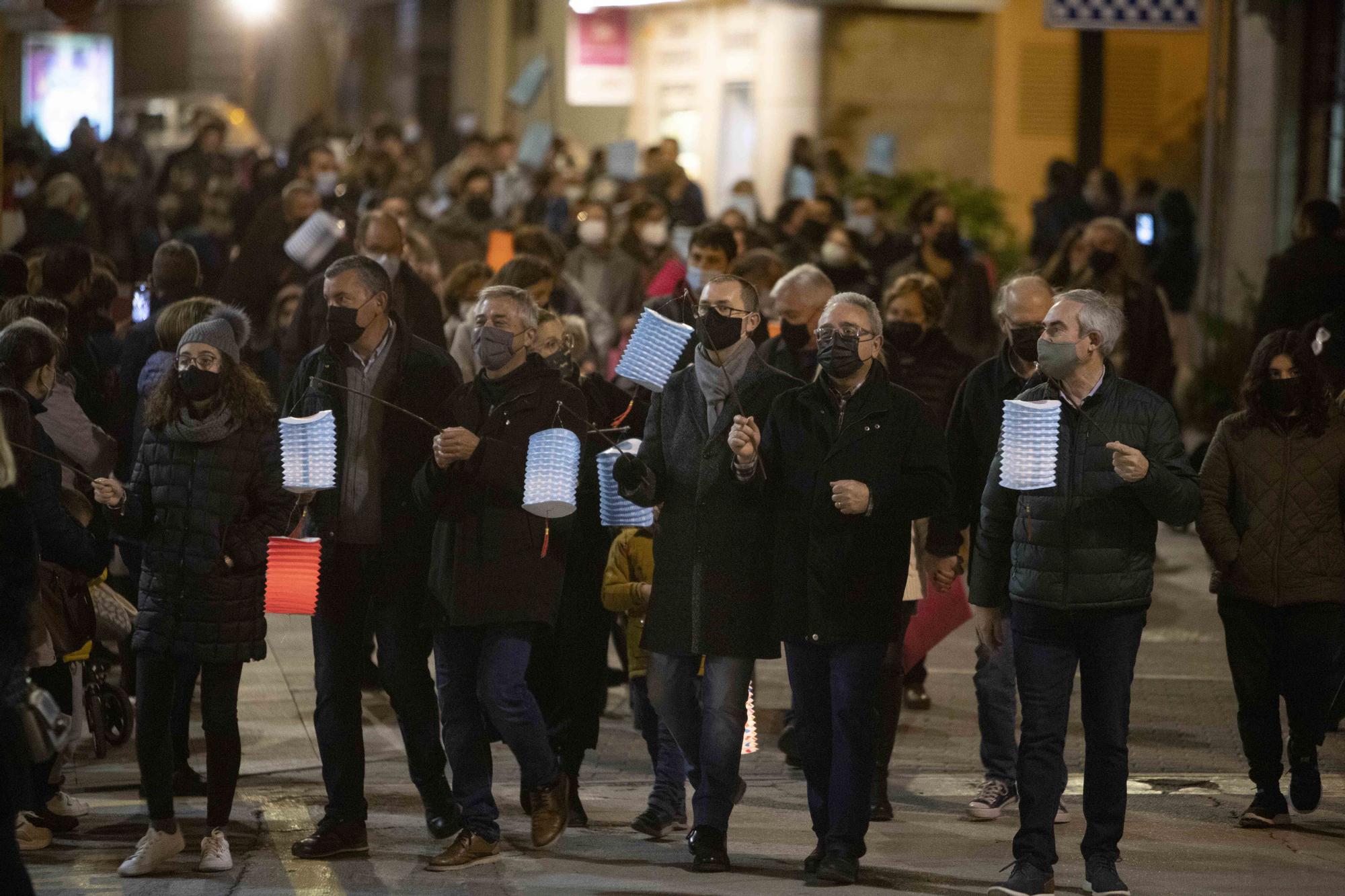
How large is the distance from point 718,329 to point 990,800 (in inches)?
88.2

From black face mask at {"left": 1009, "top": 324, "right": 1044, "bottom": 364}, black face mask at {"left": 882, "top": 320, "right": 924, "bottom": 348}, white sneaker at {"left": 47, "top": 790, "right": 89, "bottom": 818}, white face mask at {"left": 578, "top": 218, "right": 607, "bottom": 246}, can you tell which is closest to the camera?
white sneaker at {"left": 47, "top": 790, "right": 89, "bottom": 818}

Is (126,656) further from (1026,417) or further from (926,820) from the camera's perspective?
(1026,417)

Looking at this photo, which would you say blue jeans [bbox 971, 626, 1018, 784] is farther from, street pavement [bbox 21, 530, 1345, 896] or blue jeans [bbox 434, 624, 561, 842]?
blue jeans [bbox 434, 624, 561, 842]

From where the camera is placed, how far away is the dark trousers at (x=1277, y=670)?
26.8 feet

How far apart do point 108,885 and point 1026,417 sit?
134 inches

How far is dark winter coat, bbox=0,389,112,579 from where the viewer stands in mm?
7090

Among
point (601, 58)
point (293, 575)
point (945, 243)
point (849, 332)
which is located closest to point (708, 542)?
point (849, 332)

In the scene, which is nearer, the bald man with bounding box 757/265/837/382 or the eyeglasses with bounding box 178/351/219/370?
the eyeglasses with bounding box 178/351/219/370

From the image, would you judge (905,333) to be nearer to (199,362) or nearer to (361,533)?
(361,533)

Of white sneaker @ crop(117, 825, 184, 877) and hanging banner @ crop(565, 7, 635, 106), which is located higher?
hanging banner @ crop(565, 7, 635, 106)

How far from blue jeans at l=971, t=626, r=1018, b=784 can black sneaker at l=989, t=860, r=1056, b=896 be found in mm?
1313

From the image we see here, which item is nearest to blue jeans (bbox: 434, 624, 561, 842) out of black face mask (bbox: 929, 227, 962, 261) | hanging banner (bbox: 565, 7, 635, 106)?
black face mask (bbox: 929, 227, 962, 261)

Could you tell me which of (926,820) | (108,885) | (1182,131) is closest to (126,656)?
(108,885)

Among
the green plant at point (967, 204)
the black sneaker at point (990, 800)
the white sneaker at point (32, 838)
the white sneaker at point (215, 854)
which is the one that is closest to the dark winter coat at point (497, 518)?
the white sneaker at point (215, 854)
